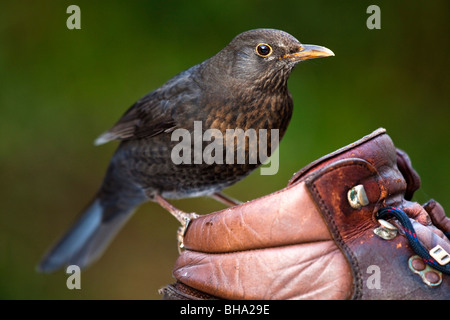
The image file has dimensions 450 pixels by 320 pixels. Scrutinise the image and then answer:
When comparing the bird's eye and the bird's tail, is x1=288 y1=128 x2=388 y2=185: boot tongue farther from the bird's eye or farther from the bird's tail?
the bird's tail

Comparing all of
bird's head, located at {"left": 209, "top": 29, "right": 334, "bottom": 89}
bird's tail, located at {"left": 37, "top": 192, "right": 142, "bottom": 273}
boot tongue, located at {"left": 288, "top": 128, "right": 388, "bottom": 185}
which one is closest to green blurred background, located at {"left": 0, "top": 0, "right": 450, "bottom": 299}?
bird's tail, located at {"left": 37, "top": 192, "right": 142, "bottom": 273}

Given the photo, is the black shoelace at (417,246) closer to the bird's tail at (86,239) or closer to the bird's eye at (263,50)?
the bird's eye at (263,50)

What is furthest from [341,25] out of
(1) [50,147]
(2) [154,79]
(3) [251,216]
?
(3) [251,216]

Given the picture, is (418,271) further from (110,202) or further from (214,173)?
(110,202)

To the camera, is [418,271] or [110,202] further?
[110,202]

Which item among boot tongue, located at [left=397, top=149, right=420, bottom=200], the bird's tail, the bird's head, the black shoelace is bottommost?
the bird's tail

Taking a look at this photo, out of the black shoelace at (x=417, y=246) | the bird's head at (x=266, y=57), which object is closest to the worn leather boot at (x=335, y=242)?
the black shoelace at (x=417, y=246)

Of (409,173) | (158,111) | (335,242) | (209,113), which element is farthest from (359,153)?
(158,111)
